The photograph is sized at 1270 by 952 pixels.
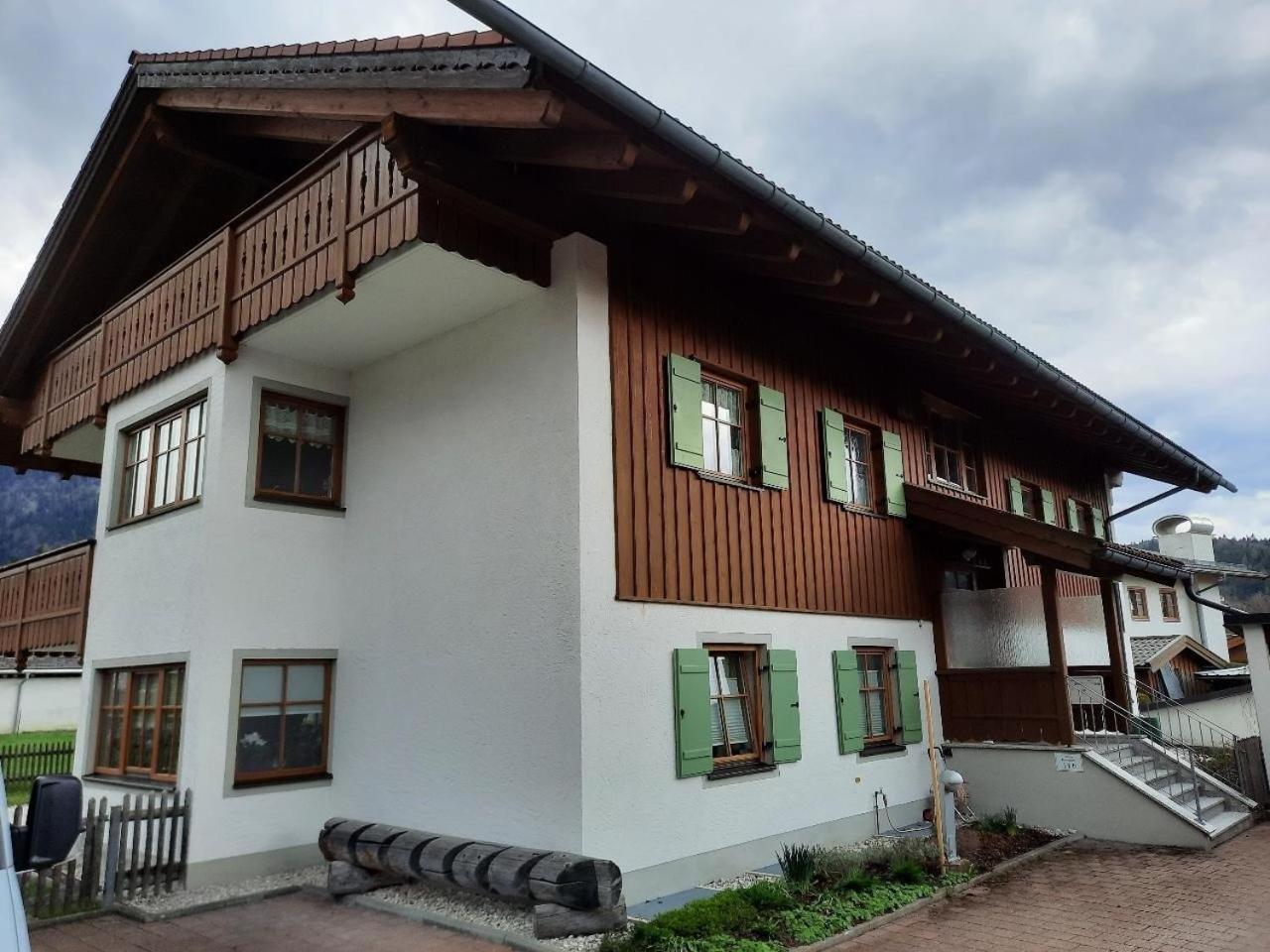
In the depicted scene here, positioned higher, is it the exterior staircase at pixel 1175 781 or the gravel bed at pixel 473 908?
the exterior staircase at pixel 1175 781

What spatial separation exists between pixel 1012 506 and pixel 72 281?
13.6 m

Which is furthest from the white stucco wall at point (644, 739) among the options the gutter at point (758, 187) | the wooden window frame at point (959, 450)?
the wooden window frame at point (959, 450)

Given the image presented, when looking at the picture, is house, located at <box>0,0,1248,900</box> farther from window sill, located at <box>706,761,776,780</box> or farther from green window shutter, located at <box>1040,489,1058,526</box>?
green window shutter, located at <box>1040,489,1058,526</box>

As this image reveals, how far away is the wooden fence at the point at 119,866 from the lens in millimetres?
→ 7492

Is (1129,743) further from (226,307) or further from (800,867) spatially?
(226,307)

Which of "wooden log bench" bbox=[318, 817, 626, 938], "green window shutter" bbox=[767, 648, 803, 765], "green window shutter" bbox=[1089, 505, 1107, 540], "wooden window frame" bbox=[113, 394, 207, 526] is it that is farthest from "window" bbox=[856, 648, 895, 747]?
"green window shutter" bbox=[1089, 505, 1107, 540]

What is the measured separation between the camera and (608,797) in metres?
7.05

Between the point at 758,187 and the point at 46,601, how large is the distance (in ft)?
33.6

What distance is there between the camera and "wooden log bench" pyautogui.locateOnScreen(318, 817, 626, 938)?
247 inches

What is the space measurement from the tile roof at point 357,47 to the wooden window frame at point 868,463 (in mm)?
6271

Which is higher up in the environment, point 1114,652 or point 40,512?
point 40,512

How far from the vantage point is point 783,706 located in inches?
344

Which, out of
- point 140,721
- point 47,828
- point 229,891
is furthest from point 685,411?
point 140,721

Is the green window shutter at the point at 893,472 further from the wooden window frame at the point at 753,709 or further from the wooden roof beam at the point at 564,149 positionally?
the wooden roof beam at the point at 564,149
